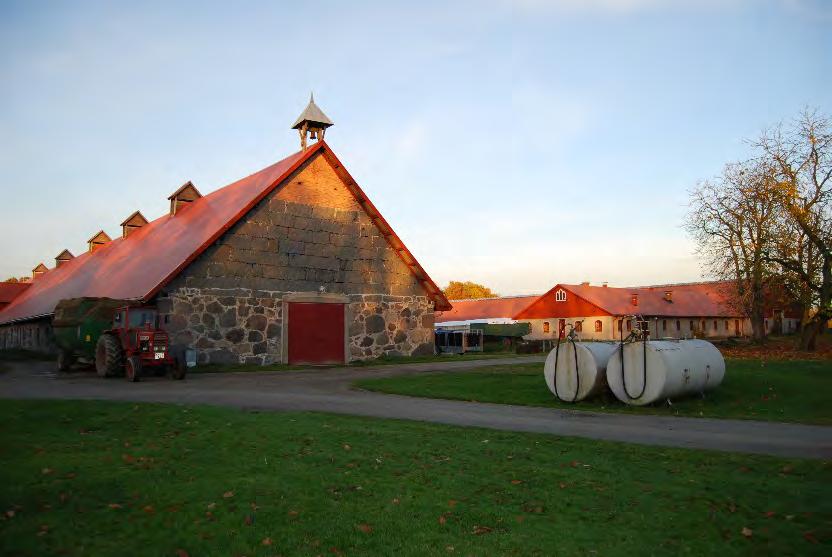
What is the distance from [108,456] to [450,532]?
17.1 feet

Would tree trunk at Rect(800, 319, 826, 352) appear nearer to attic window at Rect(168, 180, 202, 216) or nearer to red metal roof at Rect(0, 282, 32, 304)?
attic window at Rect(168, 180, 202, 216)

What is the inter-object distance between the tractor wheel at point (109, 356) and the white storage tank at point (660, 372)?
626 inches

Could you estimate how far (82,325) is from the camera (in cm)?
2433

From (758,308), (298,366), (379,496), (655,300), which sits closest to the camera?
(379,496)

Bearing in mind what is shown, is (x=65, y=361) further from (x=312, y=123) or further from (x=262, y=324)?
(x=312, y=123)

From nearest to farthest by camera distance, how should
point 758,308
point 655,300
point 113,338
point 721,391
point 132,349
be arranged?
point 721,391 < point 132,349 < point 113,338 < point 758,308 < point 655,300

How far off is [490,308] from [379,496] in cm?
8366

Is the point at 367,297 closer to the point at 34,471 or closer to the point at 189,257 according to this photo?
the point at 189,257

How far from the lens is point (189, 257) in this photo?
1030 inches

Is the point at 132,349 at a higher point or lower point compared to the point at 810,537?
higher

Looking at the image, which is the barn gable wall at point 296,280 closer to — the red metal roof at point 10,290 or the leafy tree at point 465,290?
the red metal roof at point 10,290

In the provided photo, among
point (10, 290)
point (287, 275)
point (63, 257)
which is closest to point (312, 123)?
point (287, 275)

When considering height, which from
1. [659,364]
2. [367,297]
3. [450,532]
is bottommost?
[450,532]

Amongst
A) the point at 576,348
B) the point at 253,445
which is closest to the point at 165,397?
the point at 253,445
